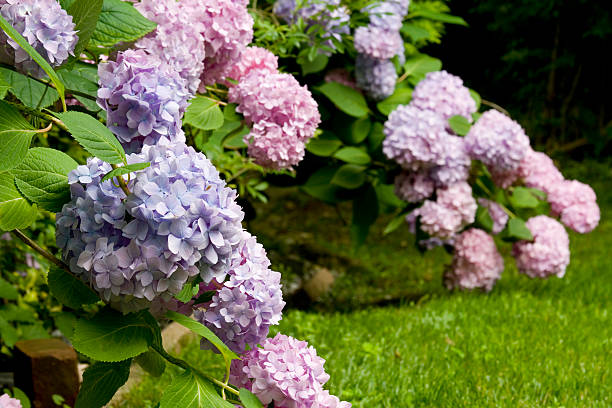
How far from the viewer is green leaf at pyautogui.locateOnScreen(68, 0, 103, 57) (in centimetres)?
111

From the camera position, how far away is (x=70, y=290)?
1.03 m

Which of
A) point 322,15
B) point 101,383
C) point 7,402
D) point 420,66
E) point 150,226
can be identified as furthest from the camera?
point 420,66

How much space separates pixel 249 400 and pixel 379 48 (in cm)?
216

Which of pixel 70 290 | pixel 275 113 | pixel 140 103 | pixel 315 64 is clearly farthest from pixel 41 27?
pixel 315 64

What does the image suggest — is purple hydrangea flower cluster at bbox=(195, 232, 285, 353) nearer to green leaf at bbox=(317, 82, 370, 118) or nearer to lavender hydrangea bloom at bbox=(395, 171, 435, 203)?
lavender hydrangea bloom at bbox=(395, 171, 435, 203)

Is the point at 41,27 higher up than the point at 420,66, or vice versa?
the point at 41,27

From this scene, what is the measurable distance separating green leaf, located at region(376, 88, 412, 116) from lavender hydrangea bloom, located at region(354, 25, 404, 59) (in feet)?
0.88

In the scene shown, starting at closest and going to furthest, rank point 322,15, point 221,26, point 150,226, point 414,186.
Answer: point 150,226, point 221,26, point 322,15, point 414,186

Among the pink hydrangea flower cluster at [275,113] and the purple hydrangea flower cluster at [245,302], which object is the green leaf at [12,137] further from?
the pink hydrangea flower cluster at [275,113]

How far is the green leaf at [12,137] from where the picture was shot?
95 cm

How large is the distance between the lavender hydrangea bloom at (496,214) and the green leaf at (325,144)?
0.74 meters

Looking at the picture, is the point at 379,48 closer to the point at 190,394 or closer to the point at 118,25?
the point at 118,25

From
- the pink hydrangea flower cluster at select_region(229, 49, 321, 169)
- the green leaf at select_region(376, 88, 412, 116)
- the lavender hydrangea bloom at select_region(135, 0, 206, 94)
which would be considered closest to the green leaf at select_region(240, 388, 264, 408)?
the lavender hydrangea bloom at select_region(135, 0, 206, 94)

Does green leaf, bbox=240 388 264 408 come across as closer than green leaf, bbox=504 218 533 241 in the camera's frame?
Yes
